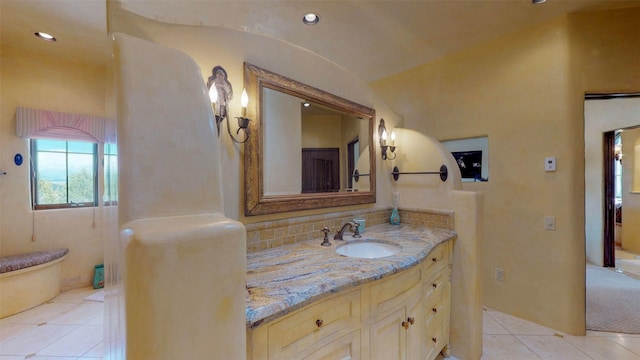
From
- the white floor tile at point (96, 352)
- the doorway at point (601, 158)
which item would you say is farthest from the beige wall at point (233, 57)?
the doorway at point (601, 158)

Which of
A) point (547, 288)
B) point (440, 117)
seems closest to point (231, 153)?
point (440, 117)

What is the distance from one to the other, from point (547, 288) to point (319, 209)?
7.88 ft

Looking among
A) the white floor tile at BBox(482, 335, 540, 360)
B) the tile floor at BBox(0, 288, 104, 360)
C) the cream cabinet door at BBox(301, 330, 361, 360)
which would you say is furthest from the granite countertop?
the tile floor at BBox(0, 288, 104, 360)

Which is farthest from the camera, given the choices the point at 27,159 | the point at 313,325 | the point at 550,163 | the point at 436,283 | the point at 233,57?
the point at 27,159

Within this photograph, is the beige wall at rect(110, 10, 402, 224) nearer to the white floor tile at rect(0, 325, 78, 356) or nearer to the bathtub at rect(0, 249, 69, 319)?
the white floor tile at rect(0, 325, 78, 356)

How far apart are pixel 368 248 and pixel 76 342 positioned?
261cm

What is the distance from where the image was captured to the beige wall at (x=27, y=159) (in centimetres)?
279

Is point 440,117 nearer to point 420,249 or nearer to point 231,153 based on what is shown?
point 420,249

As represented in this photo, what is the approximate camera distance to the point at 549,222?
2.35 m

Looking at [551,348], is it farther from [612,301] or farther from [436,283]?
[612,301]

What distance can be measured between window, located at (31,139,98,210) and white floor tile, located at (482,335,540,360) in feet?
15.8

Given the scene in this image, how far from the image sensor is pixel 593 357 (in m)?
1.95

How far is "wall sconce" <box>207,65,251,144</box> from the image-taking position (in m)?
1.29

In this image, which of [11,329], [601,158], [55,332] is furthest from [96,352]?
[601,158]
